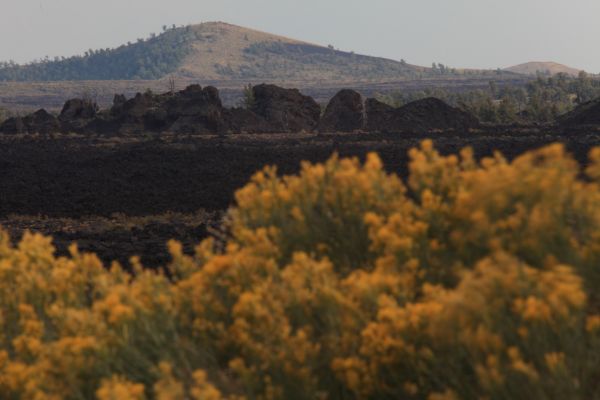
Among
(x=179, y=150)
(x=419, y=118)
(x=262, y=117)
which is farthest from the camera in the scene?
(x=262, y=117)

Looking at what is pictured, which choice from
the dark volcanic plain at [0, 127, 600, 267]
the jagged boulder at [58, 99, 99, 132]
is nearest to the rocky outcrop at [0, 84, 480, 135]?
the jagged boulder at [58, 99, 99, 132]

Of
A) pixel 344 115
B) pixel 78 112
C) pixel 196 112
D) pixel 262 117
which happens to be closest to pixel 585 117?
pixel 344 115

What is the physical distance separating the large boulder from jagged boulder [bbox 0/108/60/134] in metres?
15.4

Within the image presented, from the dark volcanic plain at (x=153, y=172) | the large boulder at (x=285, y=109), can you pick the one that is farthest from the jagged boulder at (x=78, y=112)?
the large boulder at (x=285, y=109)

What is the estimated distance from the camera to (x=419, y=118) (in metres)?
57.3

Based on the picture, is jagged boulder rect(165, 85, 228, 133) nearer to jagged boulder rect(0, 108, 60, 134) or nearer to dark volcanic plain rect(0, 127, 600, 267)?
dark volcanic plain rect(0, 127, 600, 267)

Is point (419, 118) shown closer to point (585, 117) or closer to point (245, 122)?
point (585, 117)

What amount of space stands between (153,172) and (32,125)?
106 feet

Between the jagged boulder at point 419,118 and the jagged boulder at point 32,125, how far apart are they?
23.4 m

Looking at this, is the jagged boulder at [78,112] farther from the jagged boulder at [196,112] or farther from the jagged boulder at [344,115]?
the jagged boulder at [344,115]

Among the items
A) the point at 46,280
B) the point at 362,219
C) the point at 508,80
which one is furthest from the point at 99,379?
the point at 508,80

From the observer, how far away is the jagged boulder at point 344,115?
59.1m

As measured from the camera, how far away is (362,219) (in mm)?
5863

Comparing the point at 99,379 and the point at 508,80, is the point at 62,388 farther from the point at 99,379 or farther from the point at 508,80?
the point at 508,80
